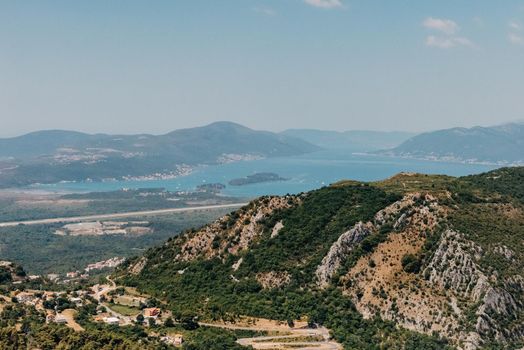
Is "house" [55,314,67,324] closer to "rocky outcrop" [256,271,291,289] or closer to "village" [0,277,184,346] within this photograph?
"village" [0,277,184,346]

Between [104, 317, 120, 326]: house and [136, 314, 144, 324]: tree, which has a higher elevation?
[104, 317, 120, 326]: house

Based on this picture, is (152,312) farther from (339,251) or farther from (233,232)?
(339,251)

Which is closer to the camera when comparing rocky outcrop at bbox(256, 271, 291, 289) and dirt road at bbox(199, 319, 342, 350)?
dirt road at bbox(199, 319, 342, 350)

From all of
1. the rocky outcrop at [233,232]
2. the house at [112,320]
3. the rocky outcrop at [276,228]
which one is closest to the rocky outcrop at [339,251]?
the rocky outcrop at [276,228]

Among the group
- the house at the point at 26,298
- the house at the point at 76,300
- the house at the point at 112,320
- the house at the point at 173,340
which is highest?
the house at the point at 26,298

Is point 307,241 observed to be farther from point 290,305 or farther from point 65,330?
point 65,330

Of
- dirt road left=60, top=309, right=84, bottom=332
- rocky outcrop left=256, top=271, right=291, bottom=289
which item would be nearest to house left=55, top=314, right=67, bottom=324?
dirt road left=60, top=309, right=84, bottom=332

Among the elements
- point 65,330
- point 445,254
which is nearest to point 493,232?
point 445,254

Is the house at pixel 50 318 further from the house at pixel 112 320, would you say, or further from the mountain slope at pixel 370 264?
the mountain slope at pixel 370 264
